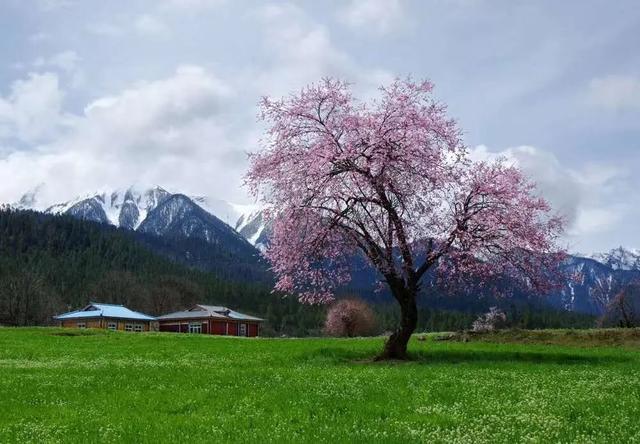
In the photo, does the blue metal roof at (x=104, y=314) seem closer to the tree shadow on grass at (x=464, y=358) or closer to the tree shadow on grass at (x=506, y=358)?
the tree shadow on grass at (x=464, y=358)

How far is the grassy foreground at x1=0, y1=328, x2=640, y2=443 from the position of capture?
41.7ft

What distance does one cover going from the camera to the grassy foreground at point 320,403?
1270 centimetres

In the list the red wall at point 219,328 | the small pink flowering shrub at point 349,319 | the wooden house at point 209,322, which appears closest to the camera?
the small pink flowering shrub at point 349,319

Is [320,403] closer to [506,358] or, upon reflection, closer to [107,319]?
A: [506,358]

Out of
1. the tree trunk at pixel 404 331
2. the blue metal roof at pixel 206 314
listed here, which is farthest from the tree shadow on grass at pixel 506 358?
the blue metal roof at pixel 206 314

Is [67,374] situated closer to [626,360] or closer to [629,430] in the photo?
[629,430]

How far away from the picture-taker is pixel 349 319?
12219 centimetres

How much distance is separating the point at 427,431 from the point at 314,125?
2512 centimetres

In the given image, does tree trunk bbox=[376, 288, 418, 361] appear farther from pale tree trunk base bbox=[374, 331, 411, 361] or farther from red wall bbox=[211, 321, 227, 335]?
red wall bbox=[211, 321, 227, 335]

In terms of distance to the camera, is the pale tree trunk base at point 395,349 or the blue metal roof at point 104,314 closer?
the pale tree trunk base at point 395,349

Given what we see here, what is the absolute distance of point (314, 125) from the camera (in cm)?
3569

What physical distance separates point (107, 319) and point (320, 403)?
468 ft

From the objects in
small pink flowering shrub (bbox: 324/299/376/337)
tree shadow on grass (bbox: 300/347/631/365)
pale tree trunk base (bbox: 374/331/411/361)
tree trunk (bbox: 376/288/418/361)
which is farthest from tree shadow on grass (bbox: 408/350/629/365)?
small pink flowering shrub (bbox: 324/299/376/337)

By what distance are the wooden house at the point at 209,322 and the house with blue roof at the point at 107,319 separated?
5.22 metres
